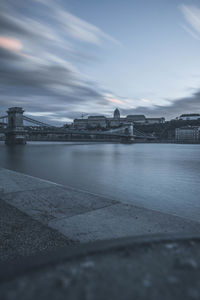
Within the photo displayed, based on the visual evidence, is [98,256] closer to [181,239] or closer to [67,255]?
[67,255]

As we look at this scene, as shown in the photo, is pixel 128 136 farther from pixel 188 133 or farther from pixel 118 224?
pixel 118 224

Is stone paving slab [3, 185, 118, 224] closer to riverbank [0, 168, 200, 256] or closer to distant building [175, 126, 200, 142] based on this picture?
riverbank [0, 168, 200, 256]

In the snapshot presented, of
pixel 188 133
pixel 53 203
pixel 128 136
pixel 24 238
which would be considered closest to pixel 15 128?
pixel 128 136

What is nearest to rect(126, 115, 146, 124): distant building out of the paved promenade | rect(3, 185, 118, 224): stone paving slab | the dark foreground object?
rect(3, 185, 118, 224): stone paving slab

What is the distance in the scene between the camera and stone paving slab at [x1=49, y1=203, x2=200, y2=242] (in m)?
3.53

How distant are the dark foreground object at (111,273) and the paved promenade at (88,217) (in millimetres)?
2265

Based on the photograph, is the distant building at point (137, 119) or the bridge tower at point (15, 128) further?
the distant building at point (137, 119)

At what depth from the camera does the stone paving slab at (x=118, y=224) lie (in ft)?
Answer: 11.6

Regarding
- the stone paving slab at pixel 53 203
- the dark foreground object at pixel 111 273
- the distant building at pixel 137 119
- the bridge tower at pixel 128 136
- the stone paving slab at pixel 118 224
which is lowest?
the stone paving slab at pixel 53 203

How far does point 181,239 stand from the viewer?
137cm

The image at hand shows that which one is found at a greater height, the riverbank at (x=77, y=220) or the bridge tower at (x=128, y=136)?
the bridge tower at (x=128, y=136)

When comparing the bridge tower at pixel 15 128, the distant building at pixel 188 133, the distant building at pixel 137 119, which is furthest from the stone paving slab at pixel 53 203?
the distant building at pixel 137 119

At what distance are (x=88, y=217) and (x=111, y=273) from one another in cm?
344

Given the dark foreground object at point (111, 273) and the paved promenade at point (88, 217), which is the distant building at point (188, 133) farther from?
the dark foreground object at point (111, 273)
